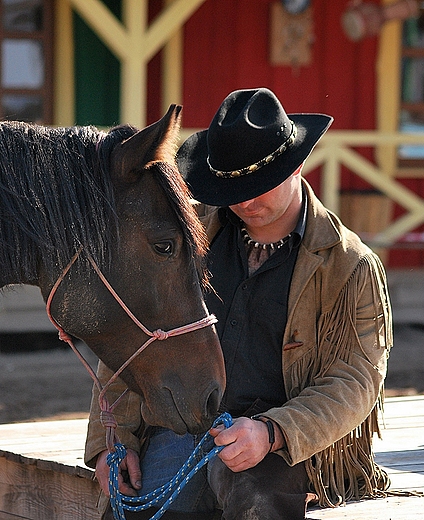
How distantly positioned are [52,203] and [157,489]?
0.81m

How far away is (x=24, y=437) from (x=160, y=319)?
142cm

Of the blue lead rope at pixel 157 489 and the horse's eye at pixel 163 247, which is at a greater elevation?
the horse's eye at pixel 163 247

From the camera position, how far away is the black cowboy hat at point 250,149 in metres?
2.42

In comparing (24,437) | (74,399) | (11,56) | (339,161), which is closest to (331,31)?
(339,161)

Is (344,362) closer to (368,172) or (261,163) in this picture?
(261,163)

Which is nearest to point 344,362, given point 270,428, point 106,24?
point 270,428

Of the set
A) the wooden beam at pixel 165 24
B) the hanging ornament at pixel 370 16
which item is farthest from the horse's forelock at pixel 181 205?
the hanging ornament at pixel 370 16

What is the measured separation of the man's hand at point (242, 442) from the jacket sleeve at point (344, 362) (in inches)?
3.3

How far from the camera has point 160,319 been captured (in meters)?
2.25

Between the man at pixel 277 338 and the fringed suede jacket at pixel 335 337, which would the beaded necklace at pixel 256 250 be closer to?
the man at pixel 277 338

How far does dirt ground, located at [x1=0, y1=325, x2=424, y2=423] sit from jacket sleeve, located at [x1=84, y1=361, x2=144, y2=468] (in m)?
3.01

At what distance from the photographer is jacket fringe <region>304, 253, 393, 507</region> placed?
8.21 ft

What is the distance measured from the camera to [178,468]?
2.59m

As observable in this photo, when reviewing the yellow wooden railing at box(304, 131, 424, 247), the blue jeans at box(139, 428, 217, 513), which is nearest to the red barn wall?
the yellow wooden railing at box(304, 131, 424, 247)
